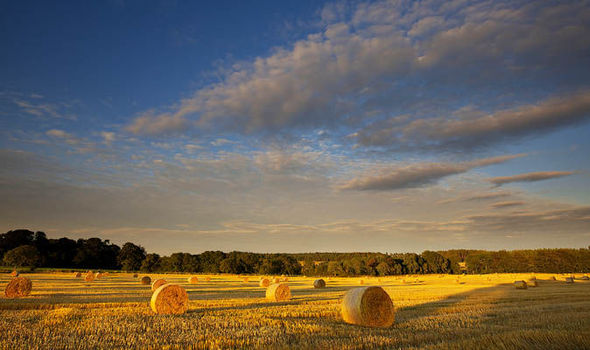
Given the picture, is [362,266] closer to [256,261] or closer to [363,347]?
[256,261]

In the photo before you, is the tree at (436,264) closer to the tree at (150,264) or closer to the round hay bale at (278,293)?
the tree at (150,264)

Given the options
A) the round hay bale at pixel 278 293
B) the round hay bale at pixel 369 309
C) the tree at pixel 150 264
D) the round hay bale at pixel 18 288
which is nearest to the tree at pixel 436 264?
the tree at pixel 150 264

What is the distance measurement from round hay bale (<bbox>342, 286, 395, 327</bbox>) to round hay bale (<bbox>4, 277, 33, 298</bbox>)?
1704 centimetres

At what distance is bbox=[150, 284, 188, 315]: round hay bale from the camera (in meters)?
13.6

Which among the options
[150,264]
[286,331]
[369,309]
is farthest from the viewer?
[150,264]

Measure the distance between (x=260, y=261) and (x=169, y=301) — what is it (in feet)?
224

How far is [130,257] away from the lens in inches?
3425

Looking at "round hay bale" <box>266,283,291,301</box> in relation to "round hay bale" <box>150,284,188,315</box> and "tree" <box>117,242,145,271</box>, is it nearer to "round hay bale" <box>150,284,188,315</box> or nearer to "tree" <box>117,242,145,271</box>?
"round hay bale" <box>150,284,188,315</box>

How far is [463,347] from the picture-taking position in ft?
23.6

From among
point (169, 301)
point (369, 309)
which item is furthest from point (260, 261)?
point (369, 309)

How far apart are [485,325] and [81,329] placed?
1084 cm

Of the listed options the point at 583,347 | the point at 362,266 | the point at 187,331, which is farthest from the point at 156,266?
the point at 583,347

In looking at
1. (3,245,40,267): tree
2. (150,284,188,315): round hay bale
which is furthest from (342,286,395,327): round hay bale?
(3,245,40,267): tree

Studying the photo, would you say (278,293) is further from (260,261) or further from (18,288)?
(260,261)
